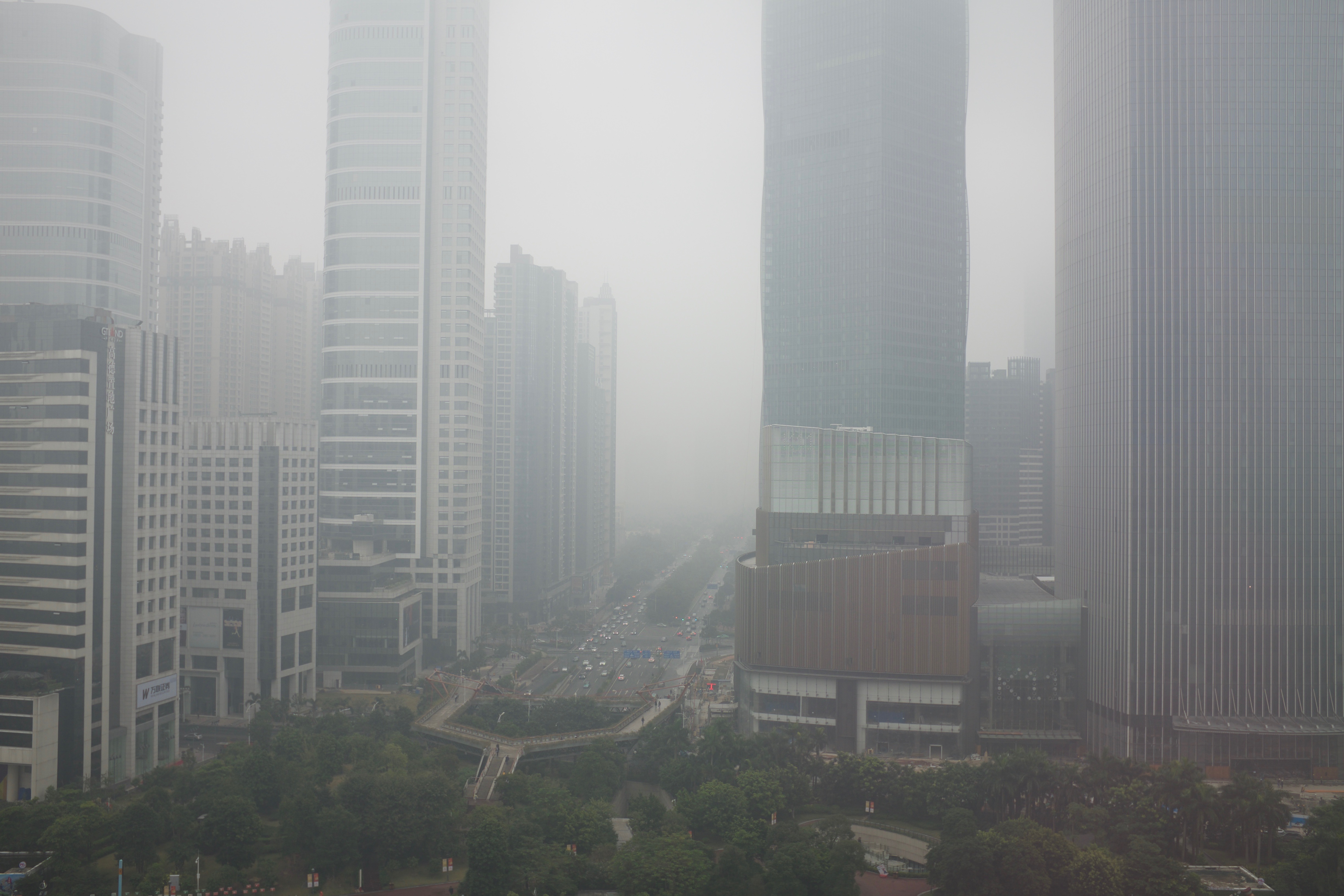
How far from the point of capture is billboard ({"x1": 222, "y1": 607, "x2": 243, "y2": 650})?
59.3 metres

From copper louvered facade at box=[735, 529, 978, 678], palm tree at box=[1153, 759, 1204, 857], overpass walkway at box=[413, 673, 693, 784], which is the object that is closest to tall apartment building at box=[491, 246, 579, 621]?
overpass walkway at box=[413, 673, 693, 784]

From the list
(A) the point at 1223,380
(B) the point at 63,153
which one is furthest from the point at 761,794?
(B) the point at 63,153

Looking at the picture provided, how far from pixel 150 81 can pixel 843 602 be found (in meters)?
63.8

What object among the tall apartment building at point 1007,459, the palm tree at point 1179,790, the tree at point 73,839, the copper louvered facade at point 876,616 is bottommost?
the tree at point 73,839

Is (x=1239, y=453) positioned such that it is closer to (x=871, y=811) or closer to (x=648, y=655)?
(x=871, y=811)

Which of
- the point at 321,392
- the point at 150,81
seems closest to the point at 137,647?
the point at 321,392

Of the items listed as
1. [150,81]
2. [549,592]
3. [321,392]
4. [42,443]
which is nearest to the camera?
[42,443]

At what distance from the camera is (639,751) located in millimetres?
47625

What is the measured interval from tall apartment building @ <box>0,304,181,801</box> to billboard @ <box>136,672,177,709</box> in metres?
0.10

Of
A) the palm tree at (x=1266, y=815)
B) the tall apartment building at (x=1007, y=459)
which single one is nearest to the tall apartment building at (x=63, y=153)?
the palm tree at (x=1266, y=815)

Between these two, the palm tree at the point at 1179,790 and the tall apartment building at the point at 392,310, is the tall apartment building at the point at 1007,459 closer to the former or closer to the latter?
the tall apartment building at the point at 392,310

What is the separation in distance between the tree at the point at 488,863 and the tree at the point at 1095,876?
63.7 ft

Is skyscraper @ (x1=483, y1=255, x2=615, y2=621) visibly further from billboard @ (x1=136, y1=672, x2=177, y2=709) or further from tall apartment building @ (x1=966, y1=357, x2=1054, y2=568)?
tall apartment building @ (x1=966, y1=357, x2=1054, y2=568)

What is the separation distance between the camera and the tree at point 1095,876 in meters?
29.5
